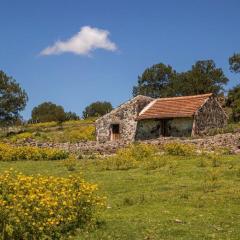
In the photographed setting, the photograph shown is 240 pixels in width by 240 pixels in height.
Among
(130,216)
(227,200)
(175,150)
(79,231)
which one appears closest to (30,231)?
(79,231)

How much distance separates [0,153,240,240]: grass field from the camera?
11391mm

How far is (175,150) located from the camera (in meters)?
27.0

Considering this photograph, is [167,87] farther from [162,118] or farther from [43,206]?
[43,206]

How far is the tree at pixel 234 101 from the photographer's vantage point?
5536 cm

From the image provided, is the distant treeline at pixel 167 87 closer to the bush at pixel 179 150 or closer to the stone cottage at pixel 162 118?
the stone cottage at pixel 162 118

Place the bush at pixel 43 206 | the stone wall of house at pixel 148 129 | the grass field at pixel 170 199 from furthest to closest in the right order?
the stone wall of house at pixel 148 129
the grass field at pixel 170 199
the bush at pixel 43 206

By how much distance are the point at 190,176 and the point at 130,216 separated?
6837 mm

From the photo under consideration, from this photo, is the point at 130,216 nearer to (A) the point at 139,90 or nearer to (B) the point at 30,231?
(B) the point at 30,231

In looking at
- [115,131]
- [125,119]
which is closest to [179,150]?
[125,119]

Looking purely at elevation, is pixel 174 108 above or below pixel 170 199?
above

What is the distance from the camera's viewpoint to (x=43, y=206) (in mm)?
9633

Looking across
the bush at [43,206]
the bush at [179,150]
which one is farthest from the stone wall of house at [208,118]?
the bush at [43,206]

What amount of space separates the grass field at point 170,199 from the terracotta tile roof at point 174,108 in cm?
1964

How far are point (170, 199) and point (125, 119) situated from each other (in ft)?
110
